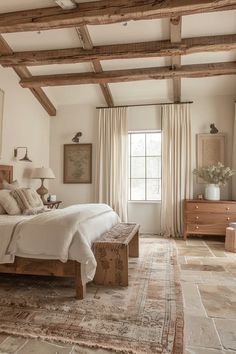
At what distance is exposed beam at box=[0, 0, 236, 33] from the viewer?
3160 millimetres

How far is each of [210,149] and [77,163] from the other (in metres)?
2.89

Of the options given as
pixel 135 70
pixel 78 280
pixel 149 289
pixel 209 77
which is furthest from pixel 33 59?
pixel 149 289

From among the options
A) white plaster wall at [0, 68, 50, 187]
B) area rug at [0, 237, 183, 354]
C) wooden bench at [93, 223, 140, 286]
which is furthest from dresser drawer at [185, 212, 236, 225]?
white plaster wall at [0, 68, 50, 187]

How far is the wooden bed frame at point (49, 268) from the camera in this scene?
255cm

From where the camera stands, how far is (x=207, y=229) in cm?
509

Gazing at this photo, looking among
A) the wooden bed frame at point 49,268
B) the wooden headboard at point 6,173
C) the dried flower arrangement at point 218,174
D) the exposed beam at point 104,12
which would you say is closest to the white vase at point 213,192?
the dried flower arrangement at point 218,174

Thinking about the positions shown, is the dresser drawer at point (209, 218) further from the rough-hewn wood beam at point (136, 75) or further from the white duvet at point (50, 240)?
the white duvet at point (50, 240)

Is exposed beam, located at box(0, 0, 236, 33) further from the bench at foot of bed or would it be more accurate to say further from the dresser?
the dresser

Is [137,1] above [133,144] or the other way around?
above

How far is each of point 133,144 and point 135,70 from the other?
1700 mm

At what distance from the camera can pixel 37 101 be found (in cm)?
577

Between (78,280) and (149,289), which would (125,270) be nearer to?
(149,289)

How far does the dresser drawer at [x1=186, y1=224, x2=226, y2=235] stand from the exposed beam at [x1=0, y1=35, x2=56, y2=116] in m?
3.89

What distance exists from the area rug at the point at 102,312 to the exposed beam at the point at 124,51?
316 centimetres
